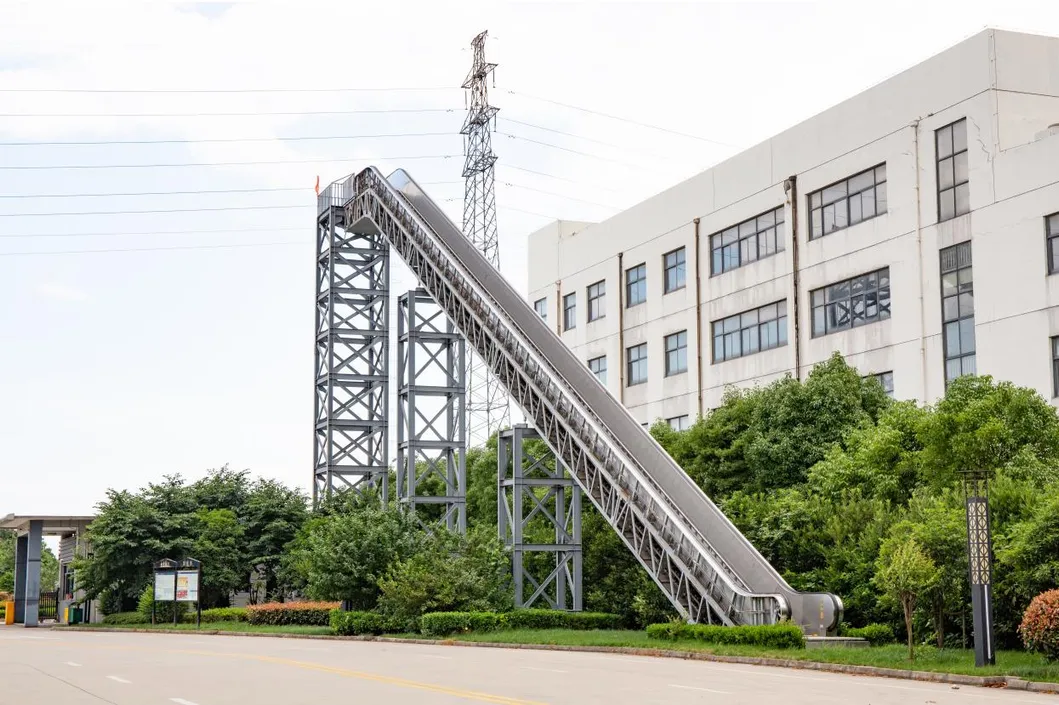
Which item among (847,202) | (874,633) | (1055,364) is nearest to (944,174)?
(847,202)

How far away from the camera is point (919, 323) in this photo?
4512cm

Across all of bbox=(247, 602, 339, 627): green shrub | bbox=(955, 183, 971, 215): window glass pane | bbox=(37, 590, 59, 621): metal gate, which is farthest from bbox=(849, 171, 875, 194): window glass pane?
bbox=(37, 590, 59, 621): metal gate

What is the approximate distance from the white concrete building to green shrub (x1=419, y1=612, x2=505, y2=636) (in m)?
17.8

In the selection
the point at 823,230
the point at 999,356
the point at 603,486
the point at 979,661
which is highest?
the point at 823,230

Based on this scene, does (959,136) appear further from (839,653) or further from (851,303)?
(839,653)

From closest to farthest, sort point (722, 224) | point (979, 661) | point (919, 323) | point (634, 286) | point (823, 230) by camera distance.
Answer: point (979, 661)
point (919, 323)
point (823, 230)
point (722, 224)
point (634, 286)

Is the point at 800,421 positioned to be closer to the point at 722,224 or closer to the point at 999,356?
the point at 999,356

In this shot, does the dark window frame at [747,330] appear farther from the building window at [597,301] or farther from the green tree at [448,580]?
the green tree at [448,580]

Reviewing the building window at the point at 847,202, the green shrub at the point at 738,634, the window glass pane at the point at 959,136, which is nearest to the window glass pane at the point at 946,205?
the window glass pane at the point at 959,136

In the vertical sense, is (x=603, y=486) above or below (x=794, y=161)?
below

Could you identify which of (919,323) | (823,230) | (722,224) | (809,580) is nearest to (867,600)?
(809,580)

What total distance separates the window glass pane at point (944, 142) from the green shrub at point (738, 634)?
21.9m

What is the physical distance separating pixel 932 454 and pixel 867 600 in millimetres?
3956

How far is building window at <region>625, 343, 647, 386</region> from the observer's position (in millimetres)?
63812
